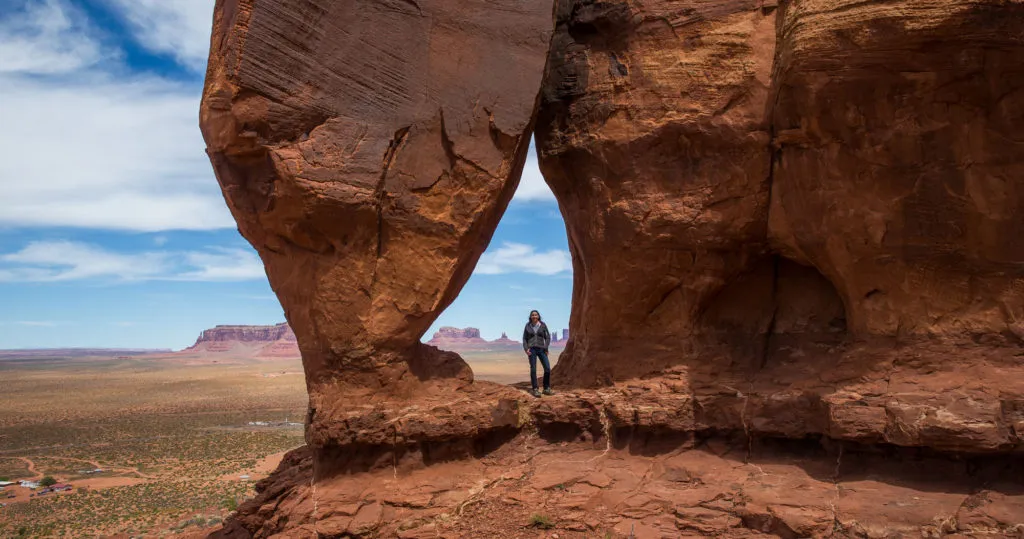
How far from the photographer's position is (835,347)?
8695 millimetres

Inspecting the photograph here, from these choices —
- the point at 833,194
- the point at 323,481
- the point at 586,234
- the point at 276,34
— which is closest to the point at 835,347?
the point at 833,194

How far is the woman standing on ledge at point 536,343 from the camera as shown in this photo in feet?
32.2

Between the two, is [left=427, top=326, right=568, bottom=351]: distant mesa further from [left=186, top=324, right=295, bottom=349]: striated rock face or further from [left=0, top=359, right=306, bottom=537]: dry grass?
[left=0, top=359, right=306, bottom=537]: dry grass

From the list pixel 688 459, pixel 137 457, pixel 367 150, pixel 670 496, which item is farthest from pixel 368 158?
pixel 137 457

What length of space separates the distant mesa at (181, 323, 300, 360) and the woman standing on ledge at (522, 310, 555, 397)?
13710 centimetres

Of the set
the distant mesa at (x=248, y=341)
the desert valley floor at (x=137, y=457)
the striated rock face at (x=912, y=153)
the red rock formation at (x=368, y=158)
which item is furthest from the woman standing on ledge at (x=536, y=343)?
the distant mesa at (x=248, y=341)

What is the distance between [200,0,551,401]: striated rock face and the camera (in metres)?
7.82

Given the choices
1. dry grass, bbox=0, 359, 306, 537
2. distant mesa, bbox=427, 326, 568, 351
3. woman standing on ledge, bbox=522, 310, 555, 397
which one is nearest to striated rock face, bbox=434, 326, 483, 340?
distant mesa, bbox=427, 326, 568, 351

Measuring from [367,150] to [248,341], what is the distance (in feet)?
514

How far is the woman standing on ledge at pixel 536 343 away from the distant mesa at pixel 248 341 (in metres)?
137

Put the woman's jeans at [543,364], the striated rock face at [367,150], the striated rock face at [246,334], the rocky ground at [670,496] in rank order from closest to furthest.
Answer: the rocky ground at [670,496]
the striated rock face at [367,150]
the woman's jeans at [543,364]
the striated rock face at [246,334]

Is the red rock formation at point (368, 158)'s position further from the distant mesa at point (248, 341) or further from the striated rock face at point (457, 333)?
the striated rock face at point (457, 333)

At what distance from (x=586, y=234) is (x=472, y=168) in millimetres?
1878

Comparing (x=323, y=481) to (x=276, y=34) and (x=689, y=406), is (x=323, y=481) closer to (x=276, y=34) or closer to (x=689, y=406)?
(x=689, y=406)
